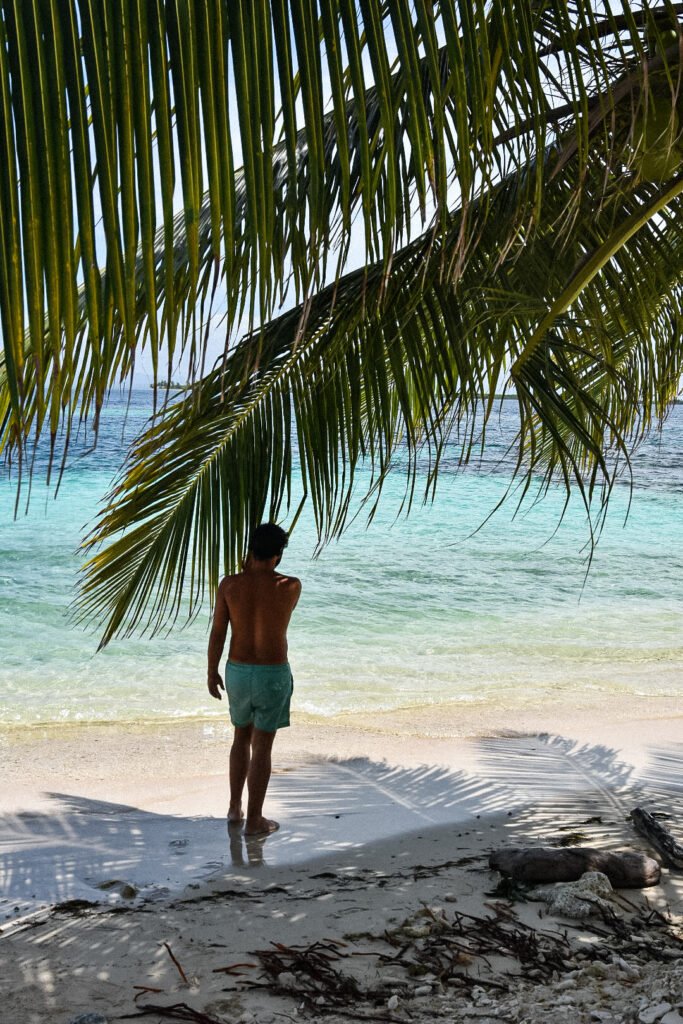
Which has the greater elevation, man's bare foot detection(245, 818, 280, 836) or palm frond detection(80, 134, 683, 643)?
palm frond detection(80, 134, 683, 643)

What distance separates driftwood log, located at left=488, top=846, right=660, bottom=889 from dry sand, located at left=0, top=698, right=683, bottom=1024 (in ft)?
0.26

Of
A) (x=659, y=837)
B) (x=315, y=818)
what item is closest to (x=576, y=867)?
(x=659, y=837)

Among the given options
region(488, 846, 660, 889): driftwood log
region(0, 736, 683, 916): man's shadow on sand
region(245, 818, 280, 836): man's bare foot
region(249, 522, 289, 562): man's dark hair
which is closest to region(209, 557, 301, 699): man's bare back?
region(249, 522, 289, 562): man's dark hair

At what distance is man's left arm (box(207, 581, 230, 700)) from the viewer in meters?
4.51

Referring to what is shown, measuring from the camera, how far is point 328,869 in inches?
158

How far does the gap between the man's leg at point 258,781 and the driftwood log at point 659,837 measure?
5.80 feet

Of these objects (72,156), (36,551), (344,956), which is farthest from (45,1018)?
(36,551)

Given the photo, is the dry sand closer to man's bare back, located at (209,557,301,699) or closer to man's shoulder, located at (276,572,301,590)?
man's bare back, located at (209,557,301,699)

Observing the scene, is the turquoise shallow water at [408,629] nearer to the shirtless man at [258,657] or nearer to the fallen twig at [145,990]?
the shirtless man at [258,657]

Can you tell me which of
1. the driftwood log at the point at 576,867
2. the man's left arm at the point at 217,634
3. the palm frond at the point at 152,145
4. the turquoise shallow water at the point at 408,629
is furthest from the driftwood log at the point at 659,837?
the palm frond at the point at 152,145

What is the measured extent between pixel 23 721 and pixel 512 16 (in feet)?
22.4

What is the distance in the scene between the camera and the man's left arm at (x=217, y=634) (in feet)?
14.8

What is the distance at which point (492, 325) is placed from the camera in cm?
348

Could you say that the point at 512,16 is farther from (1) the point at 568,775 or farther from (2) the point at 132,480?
(1) the point at 568,775
